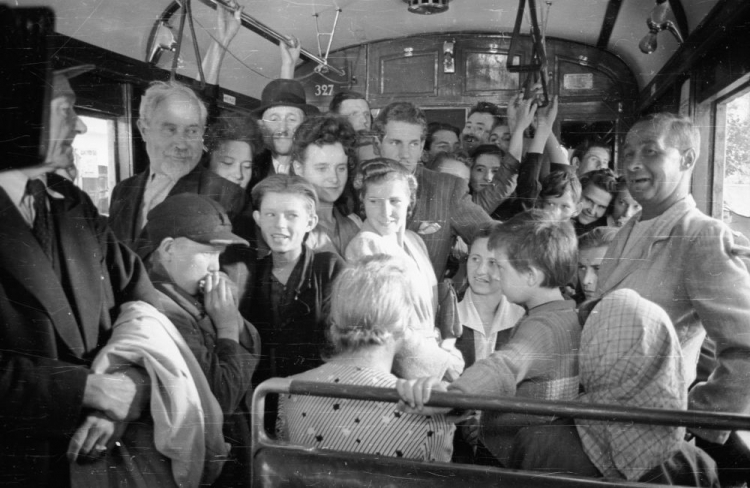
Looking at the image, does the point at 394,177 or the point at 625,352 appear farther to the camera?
the point at 394,177

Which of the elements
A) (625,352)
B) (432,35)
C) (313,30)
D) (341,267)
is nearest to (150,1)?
(313,30)

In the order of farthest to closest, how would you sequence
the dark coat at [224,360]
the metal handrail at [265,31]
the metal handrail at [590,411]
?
the dark coat at [224,360] → the metal handrail at [265,31] → the metal handrail at [590,411]

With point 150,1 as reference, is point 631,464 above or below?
below

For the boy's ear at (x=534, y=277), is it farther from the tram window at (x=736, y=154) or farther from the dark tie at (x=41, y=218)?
the dark tie at (x=41, y=218)

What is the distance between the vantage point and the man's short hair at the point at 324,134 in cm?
180

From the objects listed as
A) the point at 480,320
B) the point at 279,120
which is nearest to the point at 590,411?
the point at 480,320

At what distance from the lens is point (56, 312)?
6.07ft

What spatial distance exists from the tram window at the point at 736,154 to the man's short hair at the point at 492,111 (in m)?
0.57

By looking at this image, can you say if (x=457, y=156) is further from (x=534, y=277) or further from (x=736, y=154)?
(x=736, y=154)

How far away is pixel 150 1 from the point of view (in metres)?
1.84

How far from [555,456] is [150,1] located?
5.90 ft

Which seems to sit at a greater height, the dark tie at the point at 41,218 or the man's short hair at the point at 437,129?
the man's short hair at the point at 437,129

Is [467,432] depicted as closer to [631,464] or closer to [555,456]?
[555,456]

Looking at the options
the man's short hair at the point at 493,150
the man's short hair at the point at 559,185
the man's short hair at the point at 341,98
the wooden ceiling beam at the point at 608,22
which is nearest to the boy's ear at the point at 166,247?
the man's short hair at the point at 341,98
